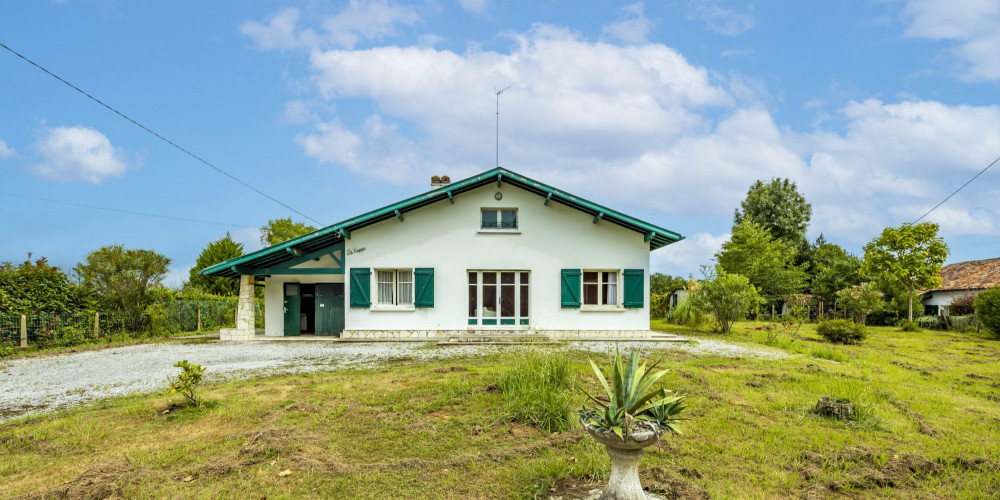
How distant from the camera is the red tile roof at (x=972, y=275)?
85.0ft

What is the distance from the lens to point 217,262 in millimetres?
30328

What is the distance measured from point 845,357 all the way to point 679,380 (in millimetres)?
6467

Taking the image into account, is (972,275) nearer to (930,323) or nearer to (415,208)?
(930,323)

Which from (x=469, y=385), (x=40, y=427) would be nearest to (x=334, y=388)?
(x=469, y=385)

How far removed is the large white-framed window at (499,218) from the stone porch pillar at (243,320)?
7.79 meters

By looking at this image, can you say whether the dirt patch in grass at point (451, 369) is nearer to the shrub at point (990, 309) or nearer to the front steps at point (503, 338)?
the front steps at point (503, 338)

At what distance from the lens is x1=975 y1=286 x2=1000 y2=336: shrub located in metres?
19.3

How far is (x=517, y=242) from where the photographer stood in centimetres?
1731

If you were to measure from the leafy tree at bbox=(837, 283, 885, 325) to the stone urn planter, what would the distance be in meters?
26.5

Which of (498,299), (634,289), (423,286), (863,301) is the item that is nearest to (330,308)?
(423,286)

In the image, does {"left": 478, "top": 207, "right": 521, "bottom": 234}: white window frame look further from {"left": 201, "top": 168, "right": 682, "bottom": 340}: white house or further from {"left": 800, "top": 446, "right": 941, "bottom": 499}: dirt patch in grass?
{"left": 800, "top": 446, "right": 941, "bottom": 499}: dirt patch in grass

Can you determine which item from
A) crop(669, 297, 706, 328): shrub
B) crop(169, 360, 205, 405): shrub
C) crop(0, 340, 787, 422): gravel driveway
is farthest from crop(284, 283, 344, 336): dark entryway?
crop(669, 297, 706, 328): shrub

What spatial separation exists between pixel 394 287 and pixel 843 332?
1401cm

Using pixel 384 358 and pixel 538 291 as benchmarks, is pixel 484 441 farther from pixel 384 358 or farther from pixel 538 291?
pixel 538 291
